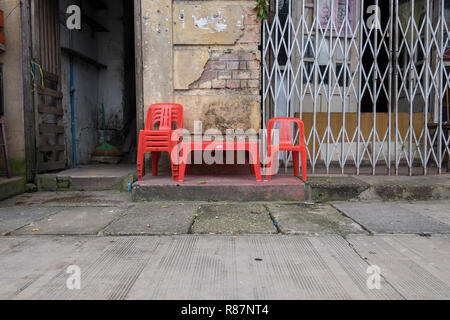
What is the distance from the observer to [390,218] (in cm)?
296

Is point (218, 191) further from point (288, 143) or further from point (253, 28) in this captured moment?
point (253, 28)

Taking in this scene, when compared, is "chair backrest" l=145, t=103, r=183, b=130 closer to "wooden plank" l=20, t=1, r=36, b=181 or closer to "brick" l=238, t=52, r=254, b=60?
"brick" l=238, t=52, r=254, b=60

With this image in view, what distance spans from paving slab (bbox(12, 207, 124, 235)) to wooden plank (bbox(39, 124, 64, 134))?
1.70 meters

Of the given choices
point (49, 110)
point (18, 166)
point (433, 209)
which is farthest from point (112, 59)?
point (433, 209)

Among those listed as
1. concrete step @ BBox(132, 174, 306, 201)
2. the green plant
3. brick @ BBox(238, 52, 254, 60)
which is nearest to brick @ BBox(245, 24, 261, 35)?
the green plant

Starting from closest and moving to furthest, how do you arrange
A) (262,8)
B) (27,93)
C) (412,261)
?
(412,261), (262,8), (27,93)

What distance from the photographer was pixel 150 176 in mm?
4137

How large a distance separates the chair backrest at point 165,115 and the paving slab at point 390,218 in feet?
7.03

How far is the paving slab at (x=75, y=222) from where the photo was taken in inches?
104

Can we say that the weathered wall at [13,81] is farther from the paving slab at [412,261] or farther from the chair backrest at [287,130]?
the paving slab at [412,261]

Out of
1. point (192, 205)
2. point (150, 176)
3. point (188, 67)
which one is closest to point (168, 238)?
point (192, 205)

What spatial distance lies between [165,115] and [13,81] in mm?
2111

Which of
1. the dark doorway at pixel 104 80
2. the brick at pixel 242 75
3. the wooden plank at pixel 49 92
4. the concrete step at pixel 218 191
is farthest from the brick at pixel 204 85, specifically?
the dark doorway at pixel 104 80
